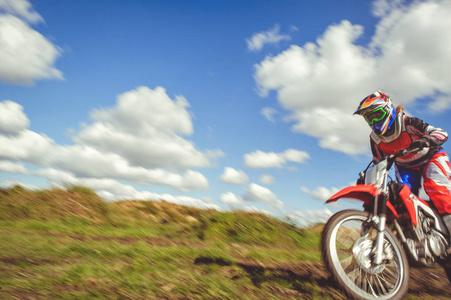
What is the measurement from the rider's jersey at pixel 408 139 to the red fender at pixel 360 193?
1112 mm

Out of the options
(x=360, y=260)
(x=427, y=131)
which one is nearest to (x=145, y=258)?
(x=360, y=260)

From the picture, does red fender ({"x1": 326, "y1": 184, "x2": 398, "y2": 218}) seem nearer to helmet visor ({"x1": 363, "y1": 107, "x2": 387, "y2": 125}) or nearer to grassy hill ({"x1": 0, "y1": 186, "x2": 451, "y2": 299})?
grassy hill ({"x1": 0, "y1": 186, "x2": 451, "y2": 299})

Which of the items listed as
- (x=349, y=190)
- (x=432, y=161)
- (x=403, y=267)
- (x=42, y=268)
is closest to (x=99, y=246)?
(x=42, y=268)

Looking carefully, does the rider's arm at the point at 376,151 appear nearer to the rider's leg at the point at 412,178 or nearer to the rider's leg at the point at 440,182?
the rider's leg at the point at 412,178

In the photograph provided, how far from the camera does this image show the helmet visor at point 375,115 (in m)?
4.21

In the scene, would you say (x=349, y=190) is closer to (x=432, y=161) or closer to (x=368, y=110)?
(x=368, y=110)

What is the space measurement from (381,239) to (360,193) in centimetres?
52

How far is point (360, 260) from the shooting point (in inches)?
130

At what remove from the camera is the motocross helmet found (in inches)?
164

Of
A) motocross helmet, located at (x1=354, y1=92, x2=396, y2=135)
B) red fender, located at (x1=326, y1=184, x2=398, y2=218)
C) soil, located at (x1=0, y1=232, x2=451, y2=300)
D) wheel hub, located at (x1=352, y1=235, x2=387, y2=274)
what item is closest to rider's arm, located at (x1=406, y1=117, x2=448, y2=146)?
motocross helmet, located at (x1=354, y1=92, x2=396, y2=135)

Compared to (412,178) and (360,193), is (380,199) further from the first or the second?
(412,178)

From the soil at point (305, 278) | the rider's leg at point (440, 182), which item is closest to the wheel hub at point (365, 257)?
the soil at point (305, 278)

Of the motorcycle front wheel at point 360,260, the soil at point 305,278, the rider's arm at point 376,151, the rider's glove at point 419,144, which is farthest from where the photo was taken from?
the rider's arm at point 376,151

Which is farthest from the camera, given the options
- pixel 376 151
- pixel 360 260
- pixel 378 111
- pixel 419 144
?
pixel 376 151
